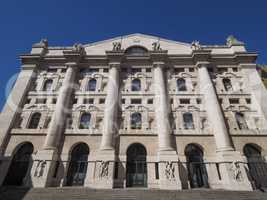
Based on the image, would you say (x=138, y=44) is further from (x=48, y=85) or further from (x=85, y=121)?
(x=85, y=121)

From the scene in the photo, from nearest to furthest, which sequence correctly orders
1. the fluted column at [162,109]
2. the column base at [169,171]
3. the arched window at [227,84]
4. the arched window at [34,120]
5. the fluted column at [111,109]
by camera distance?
the column base at [169,171] → the fluted column at [162,109] → the fluted column at [111,109] → the arched window at [34,120] → the arched window at [227,84]

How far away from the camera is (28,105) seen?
2453 centimetres

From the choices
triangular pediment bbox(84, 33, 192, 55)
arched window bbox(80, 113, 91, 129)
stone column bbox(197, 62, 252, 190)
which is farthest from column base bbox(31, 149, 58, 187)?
triangular pediment bbox(84, 33, 192, 55)

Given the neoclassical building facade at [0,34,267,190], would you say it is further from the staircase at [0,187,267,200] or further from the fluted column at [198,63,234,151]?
the staircase at [0,187,267,200]

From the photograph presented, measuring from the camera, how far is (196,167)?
20.2 meters

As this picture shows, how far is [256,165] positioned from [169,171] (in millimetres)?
9421

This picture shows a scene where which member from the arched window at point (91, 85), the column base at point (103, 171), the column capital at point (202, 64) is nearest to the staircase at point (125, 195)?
the column base at point (103, 171)

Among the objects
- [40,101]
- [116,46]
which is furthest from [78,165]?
[116,46]

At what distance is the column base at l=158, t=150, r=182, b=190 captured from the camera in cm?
1775

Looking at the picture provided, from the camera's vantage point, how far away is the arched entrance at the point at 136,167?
19.6 meters

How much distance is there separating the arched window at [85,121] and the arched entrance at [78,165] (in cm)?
229

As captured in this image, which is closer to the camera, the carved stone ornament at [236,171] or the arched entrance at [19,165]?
the carved stone ornament at [236,171]

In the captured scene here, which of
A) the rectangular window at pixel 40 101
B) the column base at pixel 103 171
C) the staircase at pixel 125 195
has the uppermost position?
the rectangular window at pixel 40 101

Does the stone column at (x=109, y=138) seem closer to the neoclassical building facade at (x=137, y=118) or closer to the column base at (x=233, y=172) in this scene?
the neoclassical building facade at (x=137, y=118)
